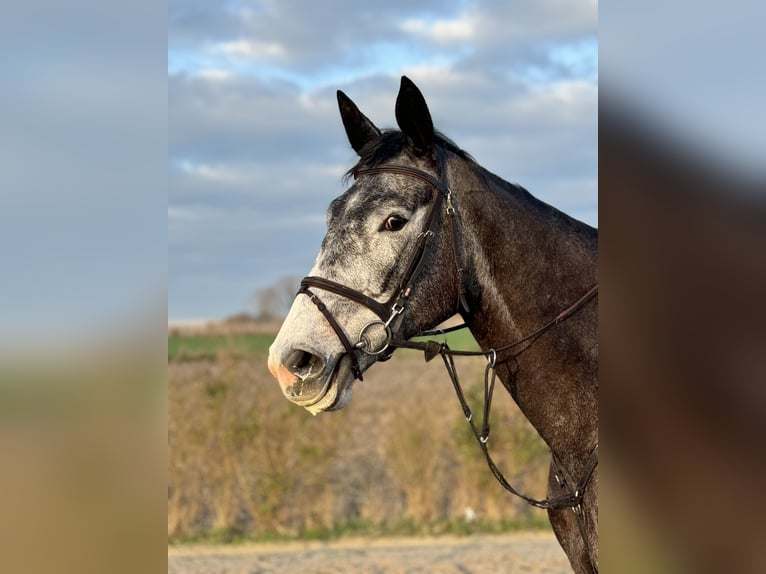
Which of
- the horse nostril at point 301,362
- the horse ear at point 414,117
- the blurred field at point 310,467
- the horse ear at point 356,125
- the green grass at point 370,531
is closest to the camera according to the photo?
the horse nostril at point 301,362

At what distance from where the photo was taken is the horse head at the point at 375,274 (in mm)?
2633

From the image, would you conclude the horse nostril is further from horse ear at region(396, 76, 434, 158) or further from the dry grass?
the dry grass

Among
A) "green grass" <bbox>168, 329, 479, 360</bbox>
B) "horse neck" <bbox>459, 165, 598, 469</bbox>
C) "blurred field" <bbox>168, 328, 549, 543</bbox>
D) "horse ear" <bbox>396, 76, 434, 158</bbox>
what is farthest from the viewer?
"green grass" <bbox>168, 329, 479, 360</bbox>

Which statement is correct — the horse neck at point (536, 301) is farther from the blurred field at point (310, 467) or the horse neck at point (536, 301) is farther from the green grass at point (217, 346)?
the blurred field at point (310, 467)

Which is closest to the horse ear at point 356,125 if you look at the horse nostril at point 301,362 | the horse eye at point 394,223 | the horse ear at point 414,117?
the horse ear at point 414,117

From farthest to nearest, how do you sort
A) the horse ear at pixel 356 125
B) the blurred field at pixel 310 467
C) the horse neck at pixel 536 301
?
the blurred field at pixel 310 467
the horse ear at pixel 356 125
the horse neck at pixel 536 301

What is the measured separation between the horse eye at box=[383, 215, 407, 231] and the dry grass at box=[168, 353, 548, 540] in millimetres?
8666

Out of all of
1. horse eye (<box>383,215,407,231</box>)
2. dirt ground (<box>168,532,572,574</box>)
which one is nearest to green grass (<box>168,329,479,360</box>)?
dirt ground (<box>168,532,572,574</box>)

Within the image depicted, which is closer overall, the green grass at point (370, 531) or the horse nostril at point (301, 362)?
the horse nostril at point (301, 362)

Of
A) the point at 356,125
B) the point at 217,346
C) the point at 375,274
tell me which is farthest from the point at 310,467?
the point at 375,274

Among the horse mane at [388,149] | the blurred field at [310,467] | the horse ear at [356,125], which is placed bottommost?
the blurred field at [310,467]

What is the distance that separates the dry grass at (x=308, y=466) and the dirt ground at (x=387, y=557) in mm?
513

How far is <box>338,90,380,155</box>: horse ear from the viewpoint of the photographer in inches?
126
